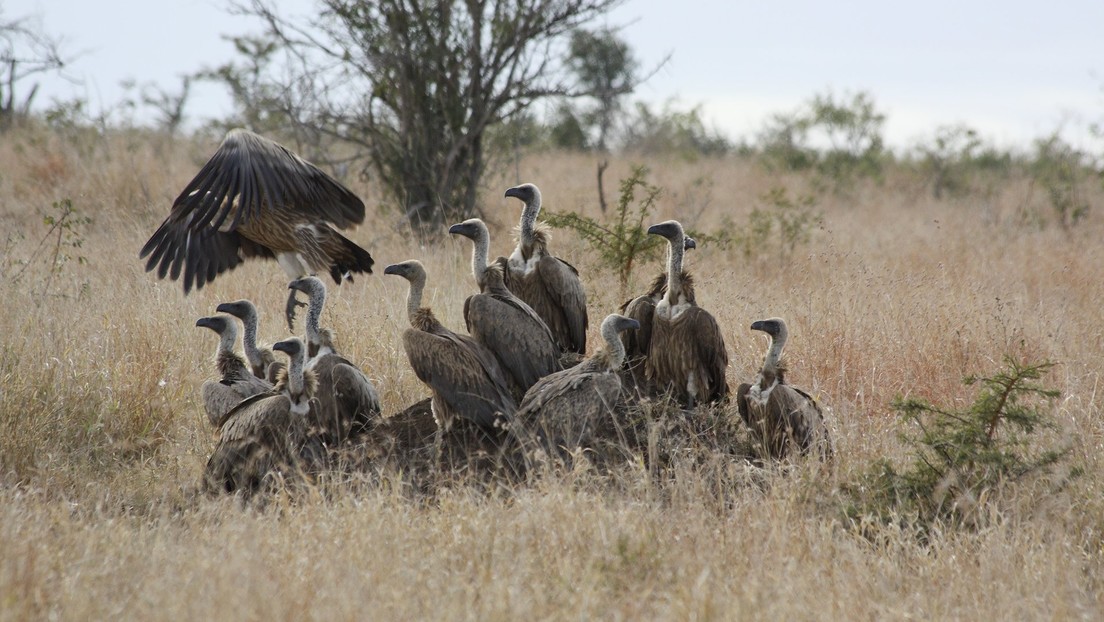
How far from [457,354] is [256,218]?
215 centimetres

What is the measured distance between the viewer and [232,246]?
7.42 metres

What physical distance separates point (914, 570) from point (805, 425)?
113 cm

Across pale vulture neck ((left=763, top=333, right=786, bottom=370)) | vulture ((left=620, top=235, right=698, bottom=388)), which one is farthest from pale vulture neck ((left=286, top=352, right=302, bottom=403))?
pale vulture neck ((left=763, top=333, right=786, bottom=370))

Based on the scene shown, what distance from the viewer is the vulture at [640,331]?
20.6ft

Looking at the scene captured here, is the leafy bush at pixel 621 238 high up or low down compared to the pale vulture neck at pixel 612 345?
up

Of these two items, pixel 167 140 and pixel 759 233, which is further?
pixel 167 140

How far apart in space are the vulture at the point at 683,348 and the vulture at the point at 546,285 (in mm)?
693

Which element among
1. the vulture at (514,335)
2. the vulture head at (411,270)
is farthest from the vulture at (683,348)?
the vulture head at (411,270)

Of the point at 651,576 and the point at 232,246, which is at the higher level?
the point at 232,246

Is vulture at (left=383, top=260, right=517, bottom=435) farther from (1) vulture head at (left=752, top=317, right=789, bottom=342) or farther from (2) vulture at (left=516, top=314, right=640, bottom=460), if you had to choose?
(1) vulture head at (left=752, top=317, right=789, bottom=342)

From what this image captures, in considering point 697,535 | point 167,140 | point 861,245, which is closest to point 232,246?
point 697,535

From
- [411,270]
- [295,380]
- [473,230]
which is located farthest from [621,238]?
[295,380]

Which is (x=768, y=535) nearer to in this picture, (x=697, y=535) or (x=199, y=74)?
(x=697, y=535)

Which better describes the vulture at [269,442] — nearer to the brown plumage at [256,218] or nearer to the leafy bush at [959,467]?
the brown plumage at [256,218]
